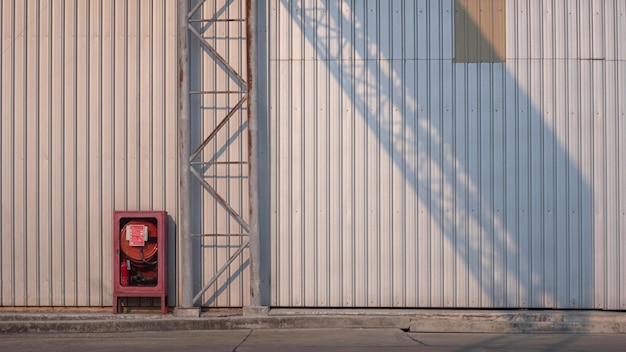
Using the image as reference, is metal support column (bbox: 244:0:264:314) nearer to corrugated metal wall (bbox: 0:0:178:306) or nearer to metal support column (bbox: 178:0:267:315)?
metal support column (bbox: 178:0:267:315)

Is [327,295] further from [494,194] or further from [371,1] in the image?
[371,1]

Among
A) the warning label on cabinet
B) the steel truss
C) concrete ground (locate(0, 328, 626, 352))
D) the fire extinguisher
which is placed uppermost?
the steel truss

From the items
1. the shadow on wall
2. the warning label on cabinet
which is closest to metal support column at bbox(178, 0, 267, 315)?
the warning label on cabinet

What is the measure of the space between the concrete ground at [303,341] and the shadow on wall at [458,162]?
3.79 ft

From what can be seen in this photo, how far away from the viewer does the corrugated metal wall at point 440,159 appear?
14.0 meters

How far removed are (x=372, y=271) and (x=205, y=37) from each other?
172 inches

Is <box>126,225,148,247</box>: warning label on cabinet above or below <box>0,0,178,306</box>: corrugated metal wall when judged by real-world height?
below

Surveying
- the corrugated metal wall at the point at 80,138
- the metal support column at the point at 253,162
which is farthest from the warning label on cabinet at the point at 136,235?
the metal support column at the point at 253,162

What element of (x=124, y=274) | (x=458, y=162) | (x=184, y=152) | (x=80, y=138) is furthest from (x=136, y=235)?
(x=458, y=162)

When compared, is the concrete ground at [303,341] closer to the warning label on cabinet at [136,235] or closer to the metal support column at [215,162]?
the metal support column at [215,162]

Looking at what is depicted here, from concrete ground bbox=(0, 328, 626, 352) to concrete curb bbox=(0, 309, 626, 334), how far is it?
0.16 meters

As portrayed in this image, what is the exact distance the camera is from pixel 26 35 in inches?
557

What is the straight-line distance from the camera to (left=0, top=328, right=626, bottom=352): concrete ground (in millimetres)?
11609

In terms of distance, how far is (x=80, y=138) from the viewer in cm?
1408
